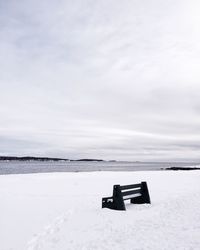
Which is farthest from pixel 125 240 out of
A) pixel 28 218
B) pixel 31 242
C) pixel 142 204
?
pixel 142 204

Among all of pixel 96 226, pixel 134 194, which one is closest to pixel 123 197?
pixel 134 194

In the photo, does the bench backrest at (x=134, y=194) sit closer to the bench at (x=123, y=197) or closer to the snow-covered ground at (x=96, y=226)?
the bench at (x=123, y=197)

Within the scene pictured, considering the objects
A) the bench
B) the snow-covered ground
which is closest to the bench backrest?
the bench

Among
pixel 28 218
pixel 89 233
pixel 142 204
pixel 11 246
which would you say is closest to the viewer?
pixel 11 246

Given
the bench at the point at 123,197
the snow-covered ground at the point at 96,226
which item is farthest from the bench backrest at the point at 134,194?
the snow-covered ground at the point at 96,226

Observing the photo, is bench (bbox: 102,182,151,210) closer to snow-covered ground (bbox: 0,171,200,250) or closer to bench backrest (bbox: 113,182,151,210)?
bench backrest (bbox: 113,182,151,210)

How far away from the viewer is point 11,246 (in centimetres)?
752

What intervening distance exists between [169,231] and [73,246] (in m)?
2.59

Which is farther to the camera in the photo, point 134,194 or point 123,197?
point 134,194

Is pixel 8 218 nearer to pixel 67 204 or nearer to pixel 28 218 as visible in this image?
pixel 28 218

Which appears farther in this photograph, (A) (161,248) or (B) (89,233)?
(B) (89,233)

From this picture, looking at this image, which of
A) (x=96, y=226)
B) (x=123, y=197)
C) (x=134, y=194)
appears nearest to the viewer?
(x=96, y=226)

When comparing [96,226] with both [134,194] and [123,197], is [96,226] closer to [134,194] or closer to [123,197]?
[123,197]

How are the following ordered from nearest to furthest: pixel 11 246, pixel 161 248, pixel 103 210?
pixel 161 248
pixel 11 246
pixel 103 210
